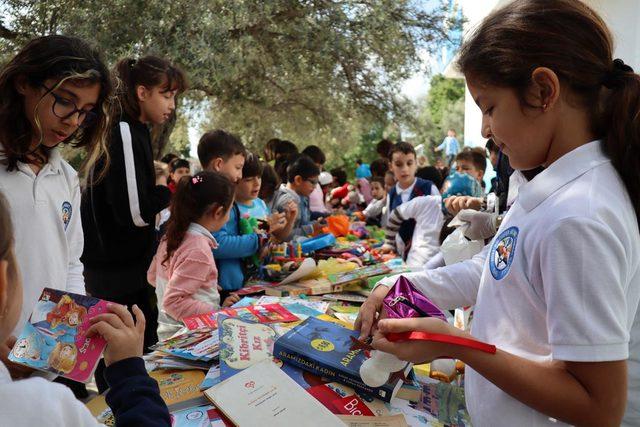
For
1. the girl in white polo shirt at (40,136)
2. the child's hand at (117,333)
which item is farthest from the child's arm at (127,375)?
the girl in white polo shirt at (40,136)

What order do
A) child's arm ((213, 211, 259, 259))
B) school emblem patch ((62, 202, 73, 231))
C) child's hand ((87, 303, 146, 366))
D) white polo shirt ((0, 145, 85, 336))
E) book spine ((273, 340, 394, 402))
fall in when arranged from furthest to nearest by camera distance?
child's arm ((213, 211, 259, 259))
school emblem patch ((62, 202, 73, 231))
white polo shirt ((0, 145, 85, 336))
book spine ((273, 340, 394, 402))
child's hand ((87, 303, 146, 366))

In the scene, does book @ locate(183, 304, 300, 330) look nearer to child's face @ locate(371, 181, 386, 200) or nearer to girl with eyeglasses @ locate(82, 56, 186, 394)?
girl with eyeglasses @ locate(82, 56, 186, 394)

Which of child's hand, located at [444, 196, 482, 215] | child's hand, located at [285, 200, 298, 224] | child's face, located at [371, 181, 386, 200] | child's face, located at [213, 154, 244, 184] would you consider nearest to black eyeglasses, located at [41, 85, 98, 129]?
child's face, located at [213, 154, 244, 184]

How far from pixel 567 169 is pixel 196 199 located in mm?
1872

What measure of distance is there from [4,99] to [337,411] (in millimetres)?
1383

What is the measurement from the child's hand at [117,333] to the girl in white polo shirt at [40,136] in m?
0.58

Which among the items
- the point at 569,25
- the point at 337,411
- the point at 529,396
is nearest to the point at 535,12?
the point at 569,25

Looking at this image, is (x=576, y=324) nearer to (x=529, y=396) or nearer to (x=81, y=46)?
(x=529, y=396)

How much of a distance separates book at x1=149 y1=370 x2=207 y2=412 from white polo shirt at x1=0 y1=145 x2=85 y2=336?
1.47 feet

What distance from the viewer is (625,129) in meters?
0.86

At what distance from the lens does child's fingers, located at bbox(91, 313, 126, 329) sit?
3.33ft

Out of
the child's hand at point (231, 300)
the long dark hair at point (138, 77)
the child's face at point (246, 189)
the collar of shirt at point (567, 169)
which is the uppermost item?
the long dark hair at point (138, 77)

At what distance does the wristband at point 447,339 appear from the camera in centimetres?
87

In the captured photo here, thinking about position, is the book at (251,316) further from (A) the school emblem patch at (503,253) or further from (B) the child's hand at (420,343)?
(A) the school emblem patch at (503,253)
